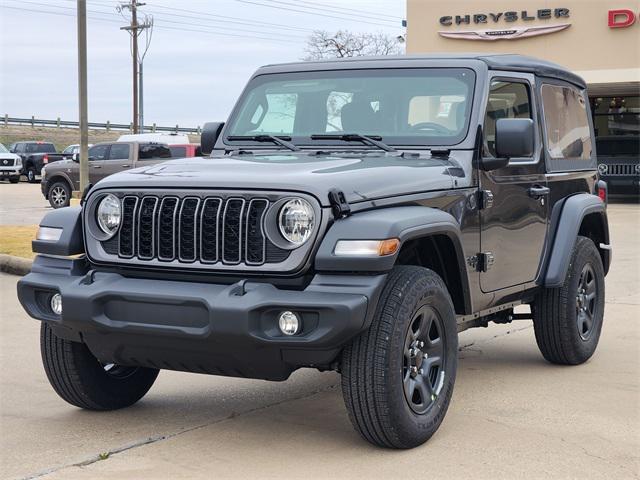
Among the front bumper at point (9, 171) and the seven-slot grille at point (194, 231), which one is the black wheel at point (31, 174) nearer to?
the front bumper at point (9, 171)

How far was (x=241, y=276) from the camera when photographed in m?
4.75

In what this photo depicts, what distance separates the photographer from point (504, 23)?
30.0 m

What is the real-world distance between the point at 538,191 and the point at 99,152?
67.3 ft

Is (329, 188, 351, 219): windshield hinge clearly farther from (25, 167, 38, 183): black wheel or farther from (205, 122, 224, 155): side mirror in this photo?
(25, 167, 38, 183): black wheel

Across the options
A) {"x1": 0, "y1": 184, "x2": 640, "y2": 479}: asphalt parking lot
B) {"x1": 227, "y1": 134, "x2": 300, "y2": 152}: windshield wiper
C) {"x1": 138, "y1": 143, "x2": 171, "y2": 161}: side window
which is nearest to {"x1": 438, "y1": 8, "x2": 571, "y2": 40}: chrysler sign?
{"x1": 138, "y1": 143, "x2": 171, "y2": 161}: side window

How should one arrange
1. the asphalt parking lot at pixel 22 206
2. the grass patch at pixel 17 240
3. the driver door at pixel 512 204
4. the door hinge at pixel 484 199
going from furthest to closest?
1. the asphalt parking lot at pixel 22 206
2. the grass patch at pixel 17 240
3. the driver door at pixel 512 204
4. the door hinge at pixel 484 199

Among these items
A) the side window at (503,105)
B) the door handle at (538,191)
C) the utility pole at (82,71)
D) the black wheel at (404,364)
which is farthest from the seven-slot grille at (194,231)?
the utility pole at (82,71)

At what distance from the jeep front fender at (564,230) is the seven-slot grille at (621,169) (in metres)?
19.5

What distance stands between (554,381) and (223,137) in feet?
8.48

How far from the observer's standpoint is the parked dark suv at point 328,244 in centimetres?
462

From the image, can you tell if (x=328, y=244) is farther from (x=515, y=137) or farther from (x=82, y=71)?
(x=82, y=71)

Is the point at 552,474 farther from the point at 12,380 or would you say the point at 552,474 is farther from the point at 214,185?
the point at 12,380

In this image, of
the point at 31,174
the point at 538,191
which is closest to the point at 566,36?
the point at 31,174

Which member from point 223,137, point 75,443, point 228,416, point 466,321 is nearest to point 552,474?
point 466,321
